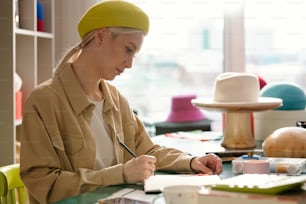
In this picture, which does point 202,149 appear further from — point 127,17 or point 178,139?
point 127,17

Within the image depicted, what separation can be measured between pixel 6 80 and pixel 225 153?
1052 mm

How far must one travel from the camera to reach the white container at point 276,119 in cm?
183

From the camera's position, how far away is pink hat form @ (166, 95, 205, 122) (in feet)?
7.67

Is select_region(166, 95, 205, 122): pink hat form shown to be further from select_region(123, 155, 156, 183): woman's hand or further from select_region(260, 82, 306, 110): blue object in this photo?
select_region(123, 155, 156, 183): woman's hand

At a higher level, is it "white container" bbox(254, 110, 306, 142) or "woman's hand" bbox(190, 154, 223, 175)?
"white container" bbox(254, 110, 306, 142)

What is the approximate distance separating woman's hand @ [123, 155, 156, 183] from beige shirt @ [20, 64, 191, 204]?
0.05ft

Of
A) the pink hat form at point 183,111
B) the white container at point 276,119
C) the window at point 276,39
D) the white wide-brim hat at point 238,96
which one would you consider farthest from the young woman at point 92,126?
the window at point 276,39

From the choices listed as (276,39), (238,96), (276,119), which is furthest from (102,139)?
(276,39)

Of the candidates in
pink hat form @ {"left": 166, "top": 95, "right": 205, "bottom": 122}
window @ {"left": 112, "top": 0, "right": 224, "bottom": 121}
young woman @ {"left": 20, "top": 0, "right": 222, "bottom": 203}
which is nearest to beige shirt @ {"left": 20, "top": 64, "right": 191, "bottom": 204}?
young woman @ {"left": 20, "top": 0, "right": 222, "bottom": 203}

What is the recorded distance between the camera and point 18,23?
2398 millimetres

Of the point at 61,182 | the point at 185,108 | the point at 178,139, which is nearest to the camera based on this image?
the point at 61,182

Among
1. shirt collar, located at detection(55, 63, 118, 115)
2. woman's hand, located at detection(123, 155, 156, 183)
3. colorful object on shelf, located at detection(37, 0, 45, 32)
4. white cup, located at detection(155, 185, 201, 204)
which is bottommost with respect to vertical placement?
woman's hand, located at detection(123, 155, 156, 183)

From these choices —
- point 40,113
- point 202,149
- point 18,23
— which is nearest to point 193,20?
point 18,23

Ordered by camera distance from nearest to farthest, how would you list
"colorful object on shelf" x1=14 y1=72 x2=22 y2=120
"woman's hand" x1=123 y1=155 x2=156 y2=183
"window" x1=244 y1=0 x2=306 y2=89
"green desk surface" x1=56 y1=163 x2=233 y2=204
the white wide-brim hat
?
"green desk surface" x1=56 y1=163 x2=233 y2=204, "woman's hand" x1=123 y1=155 x2=156 y2=183, the white wide-brim hat, "colorful object on shelf" x1=14 y1=72 x2=22 y2=120, "window" x1=244 y1=0 x2=306 y2=89
